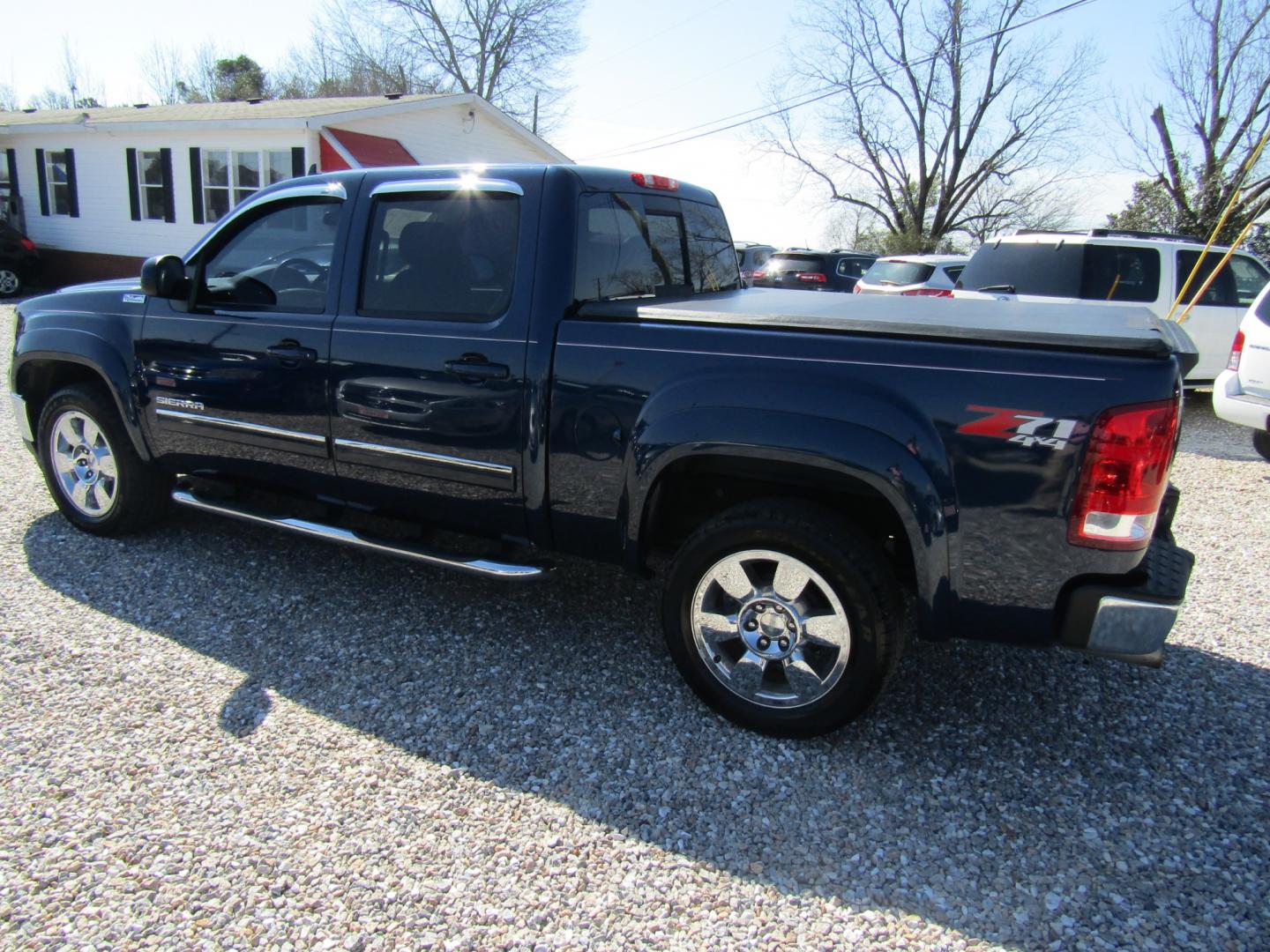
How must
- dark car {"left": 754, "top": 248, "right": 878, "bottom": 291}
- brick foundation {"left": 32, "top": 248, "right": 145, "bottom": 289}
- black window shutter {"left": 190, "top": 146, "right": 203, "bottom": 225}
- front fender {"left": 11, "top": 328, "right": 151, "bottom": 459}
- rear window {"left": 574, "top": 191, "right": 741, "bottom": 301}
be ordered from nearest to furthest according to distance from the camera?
rear window {"left": 574, "top": 191, "right": 741, "bottom": 301} → front fender {"left": 11, "top": 328, "right": 151, "bottom": 459} → dark car {"left": 754, "top": 248, "right": 878, "bottom": 291} → black window shutter {"left": 190, "top": 146, "right": 203, "bottom": 225} → brick foundation {"left": 32, "top": 248, "right": 145, "bottom": 289}

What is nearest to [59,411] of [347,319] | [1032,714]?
[347,319]

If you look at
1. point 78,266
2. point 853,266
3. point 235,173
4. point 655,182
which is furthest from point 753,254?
point 655,182

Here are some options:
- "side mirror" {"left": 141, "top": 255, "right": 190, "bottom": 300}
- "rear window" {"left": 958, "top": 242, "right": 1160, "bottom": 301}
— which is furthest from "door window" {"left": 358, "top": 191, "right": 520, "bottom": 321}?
"rear window" {"left": 958, "top": 242, "right": 1160, "bottom": 301}

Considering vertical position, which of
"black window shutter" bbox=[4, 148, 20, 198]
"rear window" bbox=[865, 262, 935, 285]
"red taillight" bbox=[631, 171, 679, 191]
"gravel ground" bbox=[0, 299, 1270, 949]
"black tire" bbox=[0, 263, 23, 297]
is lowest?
"gravel ground" bbox=[0, 299, 1270, 949]

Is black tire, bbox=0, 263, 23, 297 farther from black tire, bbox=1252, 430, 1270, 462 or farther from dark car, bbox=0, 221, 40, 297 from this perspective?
black tire, bbox=1252, 430, 1270, 462

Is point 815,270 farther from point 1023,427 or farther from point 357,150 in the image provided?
point 1023,427

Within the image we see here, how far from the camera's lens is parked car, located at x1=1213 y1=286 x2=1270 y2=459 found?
6.31 metres

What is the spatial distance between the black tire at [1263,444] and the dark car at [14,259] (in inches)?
839

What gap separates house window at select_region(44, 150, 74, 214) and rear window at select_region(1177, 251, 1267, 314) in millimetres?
21054

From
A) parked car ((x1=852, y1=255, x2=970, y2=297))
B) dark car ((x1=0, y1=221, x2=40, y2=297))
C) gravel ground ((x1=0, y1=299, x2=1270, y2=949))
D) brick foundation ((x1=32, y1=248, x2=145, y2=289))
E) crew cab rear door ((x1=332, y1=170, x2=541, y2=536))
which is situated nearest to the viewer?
gravel ground ((x1=0, y1=299, x2=1270, y2=949))

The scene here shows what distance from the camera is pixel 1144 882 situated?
2.36m

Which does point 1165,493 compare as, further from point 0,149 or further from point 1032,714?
point 0,149

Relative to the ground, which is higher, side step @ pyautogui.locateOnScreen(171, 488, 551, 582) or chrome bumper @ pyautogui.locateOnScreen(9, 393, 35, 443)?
chrome bumper @ pyautogui.locateOnScreen(9, 393, 35, 443)

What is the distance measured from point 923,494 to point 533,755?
1.54m
